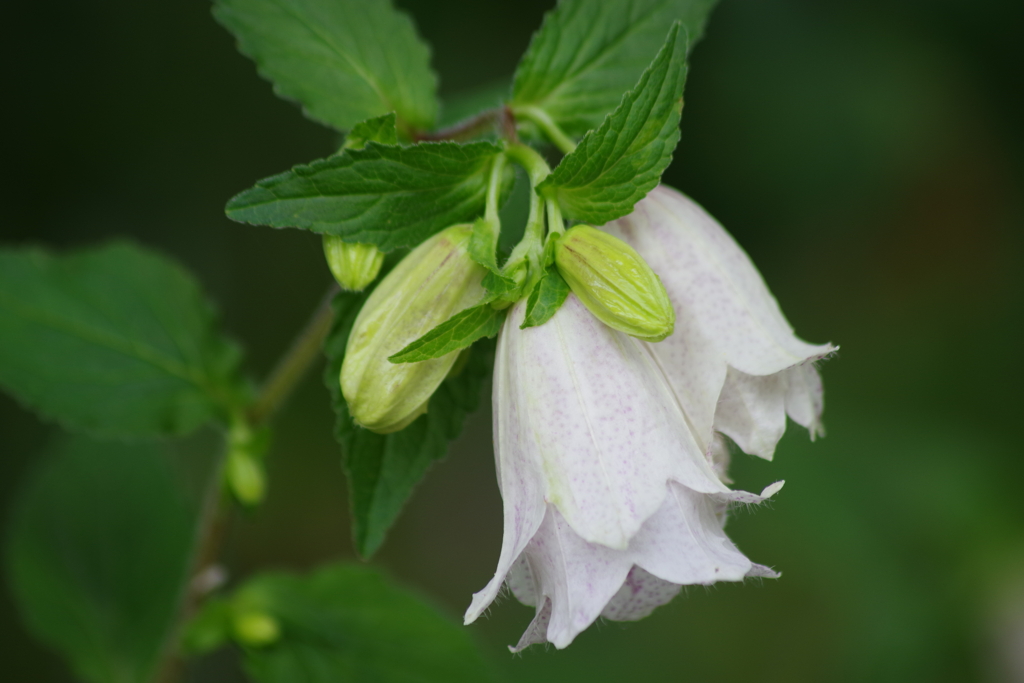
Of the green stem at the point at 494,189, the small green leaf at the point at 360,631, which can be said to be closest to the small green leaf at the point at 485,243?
the green stem at the point at 494,189

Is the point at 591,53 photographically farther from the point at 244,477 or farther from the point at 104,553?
the point at 104,553

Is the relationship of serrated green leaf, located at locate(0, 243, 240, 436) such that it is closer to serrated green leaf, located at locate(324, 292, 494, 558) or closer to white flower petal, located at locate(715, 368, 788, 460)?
serrated green leaf, located at locate(324, 292, 494, 558)

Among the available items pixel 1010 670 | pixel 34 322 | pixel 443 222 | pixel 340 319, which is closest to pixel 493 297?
pixel 443 222

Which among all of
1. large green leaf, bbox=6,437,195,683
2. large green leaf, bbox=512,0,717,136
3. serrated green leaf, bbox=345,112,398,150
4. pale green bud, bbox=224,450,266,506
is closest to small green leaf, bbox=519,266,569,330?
serrated green leaf, bbox=345,112,398,150

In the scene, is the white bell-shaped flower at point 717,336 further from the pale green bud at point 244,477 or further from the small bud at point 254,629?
the small bud at point 254,629

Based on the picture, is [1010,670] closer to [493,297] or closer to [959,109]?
[959,109]

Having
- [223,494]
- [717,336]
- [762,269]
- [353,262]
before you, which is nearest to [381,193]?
[353,262]
